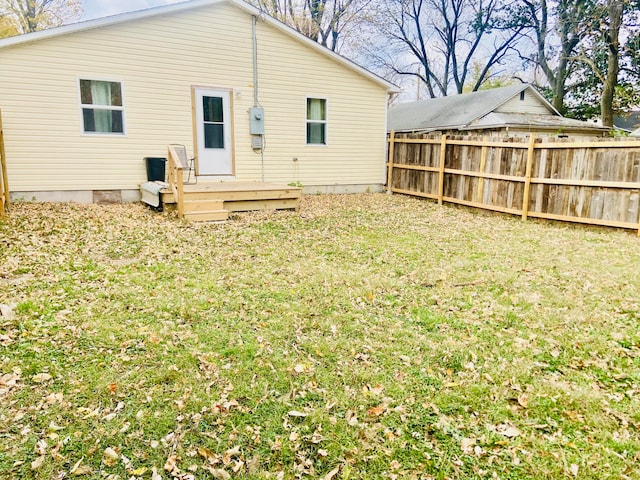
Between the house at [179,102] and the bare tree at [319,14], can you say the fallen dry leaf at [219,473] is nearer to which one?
the house at [179,102]

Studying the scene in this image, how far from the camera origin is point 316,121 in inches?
472

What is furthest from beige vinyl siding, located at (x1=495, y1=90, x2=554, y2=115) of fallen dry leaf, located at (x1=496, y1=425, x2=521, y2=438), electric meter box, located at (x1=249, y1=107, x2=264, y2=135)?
fallen dry leaf, located at (x1=496, y1=425, x2=521, y2=438)

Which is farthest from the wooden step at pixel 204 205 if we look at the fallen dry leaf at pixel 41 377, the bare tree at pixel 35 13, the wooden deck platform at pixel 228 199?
the bare tree at pixel 35 13

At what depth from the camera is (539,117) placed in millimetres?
17797

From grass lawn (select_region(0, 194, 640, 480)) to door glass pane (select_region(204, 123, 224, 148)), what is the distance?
5133 millimetres

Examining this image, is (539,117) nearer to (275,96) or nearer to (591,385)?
(275,96)

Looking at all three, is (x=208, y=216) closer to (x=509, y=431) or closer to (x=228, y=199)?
(x=228, y=199)

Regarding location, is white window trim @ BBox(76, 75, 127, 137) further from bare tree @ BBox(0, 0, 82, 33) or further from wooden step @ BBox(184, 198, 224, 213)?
bare tree @ BBox(0, 0, 82, 33)

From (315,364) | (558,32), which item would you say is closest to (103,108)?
(315,364)

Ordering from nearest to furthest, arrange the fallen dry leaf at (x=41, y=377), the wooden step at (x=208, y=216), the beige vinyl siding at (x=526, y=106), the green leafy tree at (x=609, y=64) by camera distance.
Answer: the fallen dry leaf at (x=41, y=377)
the wooden step at (x=208, y=216)
the green leafy tree at (x=609, y=64)
the beige vinyl siding at (x=526, y=106)

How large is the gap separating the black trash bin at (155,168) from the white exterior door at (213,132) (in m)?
0.86

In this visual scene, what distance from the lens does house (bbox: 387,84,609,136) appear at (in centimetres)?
1630

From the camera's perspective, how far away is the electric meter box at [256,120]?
1091 cm

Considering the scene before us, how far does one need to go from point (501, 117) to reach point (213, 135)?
36.7ft
